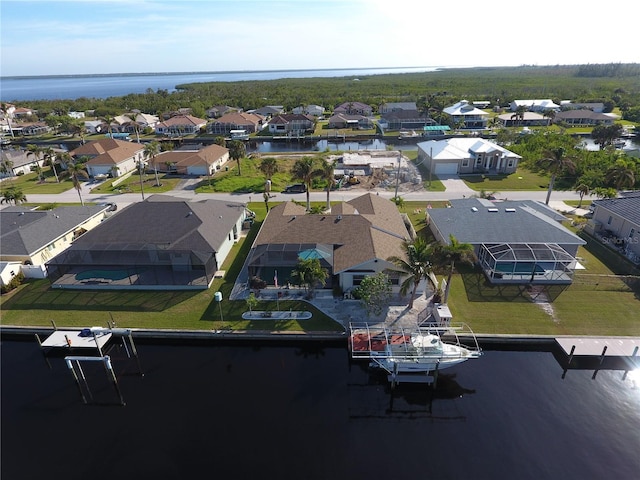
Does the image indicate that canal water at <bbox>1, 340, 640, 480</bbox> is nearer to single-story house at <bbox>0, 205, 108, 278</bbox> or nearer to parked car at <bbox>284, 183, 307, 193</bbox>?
single-story house at <bbox>0, 205, 108, 278</bbox>

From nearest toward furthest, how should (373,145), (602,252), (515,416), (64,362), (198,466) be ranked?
(198,466), (515,416), (64,362), (602,252), (373,145)

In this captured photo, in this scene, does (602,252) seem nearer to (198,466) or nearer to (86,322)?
(198,466)

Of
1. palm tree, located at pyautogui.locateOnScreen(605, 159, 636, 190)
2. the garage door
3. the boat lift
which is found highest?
palm tree, located at pyautogui.locateOnScreen(605, 159, 636, 190)

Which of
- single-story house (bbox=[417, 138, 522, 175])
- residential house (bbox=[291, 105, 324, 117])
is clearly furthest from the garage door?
residential house (bbox=[291, 105, 324, 117])

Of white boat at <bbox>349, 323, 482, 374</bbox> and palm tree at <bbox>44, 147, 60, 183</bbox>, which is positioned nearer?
white boat at <bbox>349, 323, 482, 374</bbox>

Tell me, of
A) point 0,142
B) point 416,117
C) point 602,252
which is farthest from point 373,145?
point 0,142

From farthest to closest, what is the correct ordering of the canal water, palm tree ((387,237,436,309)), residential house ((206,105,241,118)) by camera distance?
residential house ((206,105,241,118)) → palm tree ((387,237,436,309)) → the canal water

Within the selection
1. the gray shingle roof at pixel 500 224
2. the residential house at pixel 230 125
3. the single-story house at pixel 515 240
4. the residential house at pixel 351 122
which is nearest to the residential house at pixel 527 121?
the residential house at pixel 351 122

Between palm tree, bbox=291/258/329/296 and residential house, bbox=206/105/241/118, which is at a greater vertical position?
residential house, bbox=206/105/241/118
